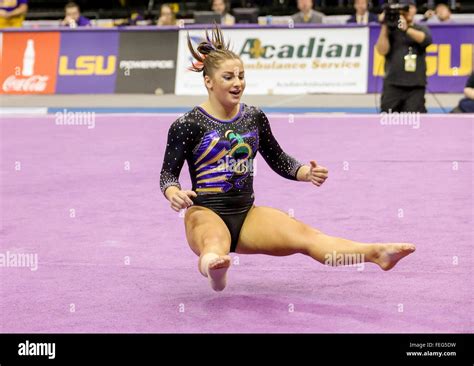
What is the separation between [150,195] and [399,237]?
2.32 meters

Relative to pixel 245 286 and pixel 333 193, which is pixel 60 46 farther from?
pixel 245 286

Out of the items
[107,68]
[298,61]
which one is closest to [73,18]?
[107,68]

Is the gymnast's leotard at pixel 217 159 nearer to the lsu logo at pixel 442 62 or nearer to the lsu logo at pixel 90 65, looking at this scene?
the lsu logo at pixel 442 62

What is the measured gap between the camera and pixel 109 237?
5996 millimetres

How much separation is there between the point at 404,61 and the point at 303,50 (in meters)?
3.67

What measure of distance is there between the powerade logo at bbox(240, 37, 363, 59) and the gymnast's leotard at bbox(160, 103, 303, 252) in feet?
32.0

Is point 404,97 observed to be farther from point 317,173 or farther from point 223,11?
point 317,173

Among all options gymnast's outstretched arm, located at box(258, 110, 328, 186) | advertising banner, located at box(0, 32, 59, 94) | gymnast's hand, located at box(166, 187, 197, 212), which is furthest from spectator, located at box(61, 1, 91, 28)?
gymnast's hand, located at box(166, 187, 197, 212)

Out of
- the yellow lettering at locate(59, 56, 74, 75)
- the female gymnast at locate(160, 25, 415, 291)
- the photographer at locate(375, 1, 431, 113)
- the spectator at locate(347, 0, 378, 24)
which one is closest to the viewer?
the female gymnast at locate(160, 25, 415, 291)

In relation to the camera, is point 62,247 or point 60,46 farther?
point 60,46

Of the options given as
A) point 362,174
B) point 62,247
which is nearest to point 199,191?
point 62,247

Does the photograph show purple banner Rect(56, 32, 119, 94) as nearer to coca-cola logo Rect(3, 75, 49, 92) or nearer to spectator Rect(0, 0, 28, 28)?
coca-cola logo Rect(3, 75, 49, 92)

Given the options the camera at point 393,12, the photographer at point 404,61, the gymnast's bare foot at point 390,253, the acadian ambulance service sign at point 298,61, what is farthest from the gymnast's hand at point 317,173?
the acadian ambulance service sign at point 298,61

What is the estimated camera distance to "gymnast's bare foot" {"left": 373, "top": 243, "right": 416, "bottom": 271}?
4266 millimetres
